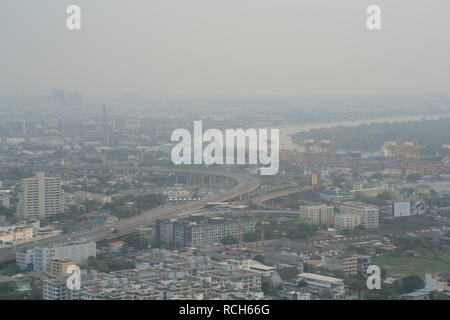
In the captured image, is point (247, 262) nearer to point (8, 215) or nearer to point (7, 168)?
point (8, 215)

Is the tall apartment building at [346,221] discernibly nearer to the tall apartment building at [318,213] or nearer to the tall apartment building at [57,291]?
the tall apartment building at [318,213]

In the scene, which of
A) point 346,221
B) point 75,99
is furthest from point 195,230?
point 75,99

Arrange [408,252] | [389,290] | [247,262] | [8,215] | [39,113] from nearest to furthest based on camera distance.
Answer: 1. [389,290]
2. [247,262]
3. [408,252]
4. [8,215]
5. [39,113]

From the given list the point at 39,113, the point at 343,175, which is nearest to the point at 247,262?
the point at 343,175

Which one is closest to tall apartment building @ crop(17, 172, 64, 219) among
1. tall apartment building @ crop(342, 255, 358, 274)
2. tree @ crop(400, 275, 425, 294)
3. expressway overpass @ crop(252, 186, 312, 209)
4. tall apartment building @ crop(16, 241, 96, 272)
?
expressway overpass @ crop(252, 186, 312, 209)

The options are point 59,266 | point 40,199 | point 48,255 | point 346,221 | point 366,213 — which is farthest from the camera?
point 40,199

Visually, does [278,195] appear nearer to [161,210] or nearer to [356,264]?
[161,210]
